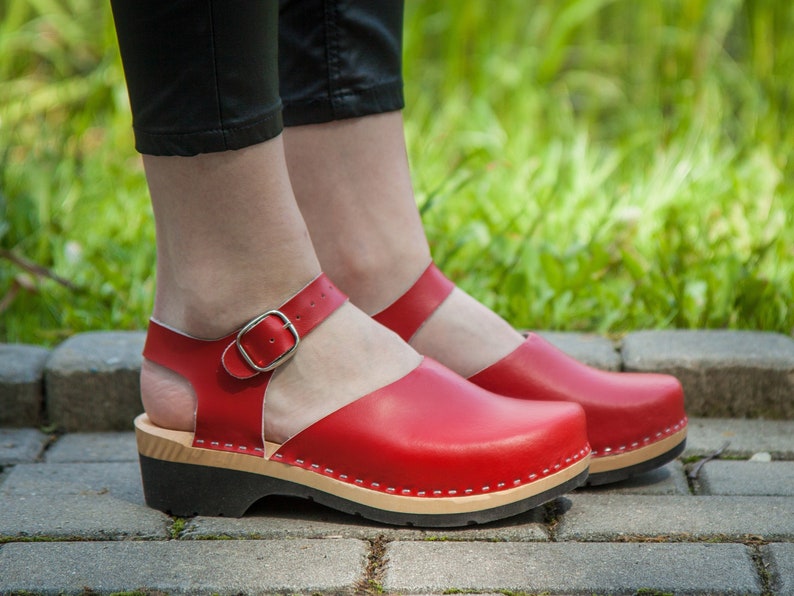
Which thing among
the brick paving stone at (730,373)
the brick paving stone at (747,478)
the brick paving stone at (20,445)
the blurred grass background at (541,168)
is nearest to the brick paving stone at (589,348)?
the brick paving stone at (730,373)

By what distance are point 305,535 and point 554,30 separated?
110 inches

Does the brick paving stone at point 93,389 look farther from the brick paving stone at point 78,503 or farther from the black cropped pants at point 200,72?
the black cropped pants at point 200,72

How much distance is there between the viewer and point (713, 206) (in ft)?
8.85

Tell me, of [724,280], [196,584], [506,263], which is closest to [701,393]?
[724,280]

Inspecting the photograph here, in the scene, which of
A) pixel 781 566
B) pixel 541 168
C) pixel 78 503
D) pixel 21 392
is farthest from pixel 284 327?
pixel 541 168

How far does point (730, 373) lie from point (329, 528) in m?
0.84

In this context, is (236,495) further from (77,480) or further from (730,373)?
(730,373)

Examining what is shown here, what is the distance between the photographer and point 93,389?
5.66ft

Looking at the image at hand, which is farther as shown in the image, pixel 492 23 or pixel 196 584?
pixel 492 23

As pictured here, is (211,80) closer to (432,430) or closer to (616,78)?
(432,430)

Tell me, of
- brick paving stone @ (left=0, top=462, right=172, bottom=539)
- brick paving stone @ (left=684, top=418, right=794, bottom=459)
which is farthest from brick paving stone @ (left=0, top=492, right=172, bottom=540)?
brick paving stone @ (left=684, top=418, right=794, bottom=459)

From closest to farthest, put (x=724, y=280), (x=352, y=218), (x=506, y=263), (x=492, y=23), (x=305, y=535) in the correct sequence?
(x=305, y=535), (x=352, y=218), (x=724, y=280), (x=506, y=263), (x=492, y=23)

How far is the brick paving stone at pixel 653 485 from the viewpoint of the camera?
1381 mm

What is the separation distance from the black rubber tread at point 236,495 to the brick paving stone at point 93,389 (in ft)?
1.44
